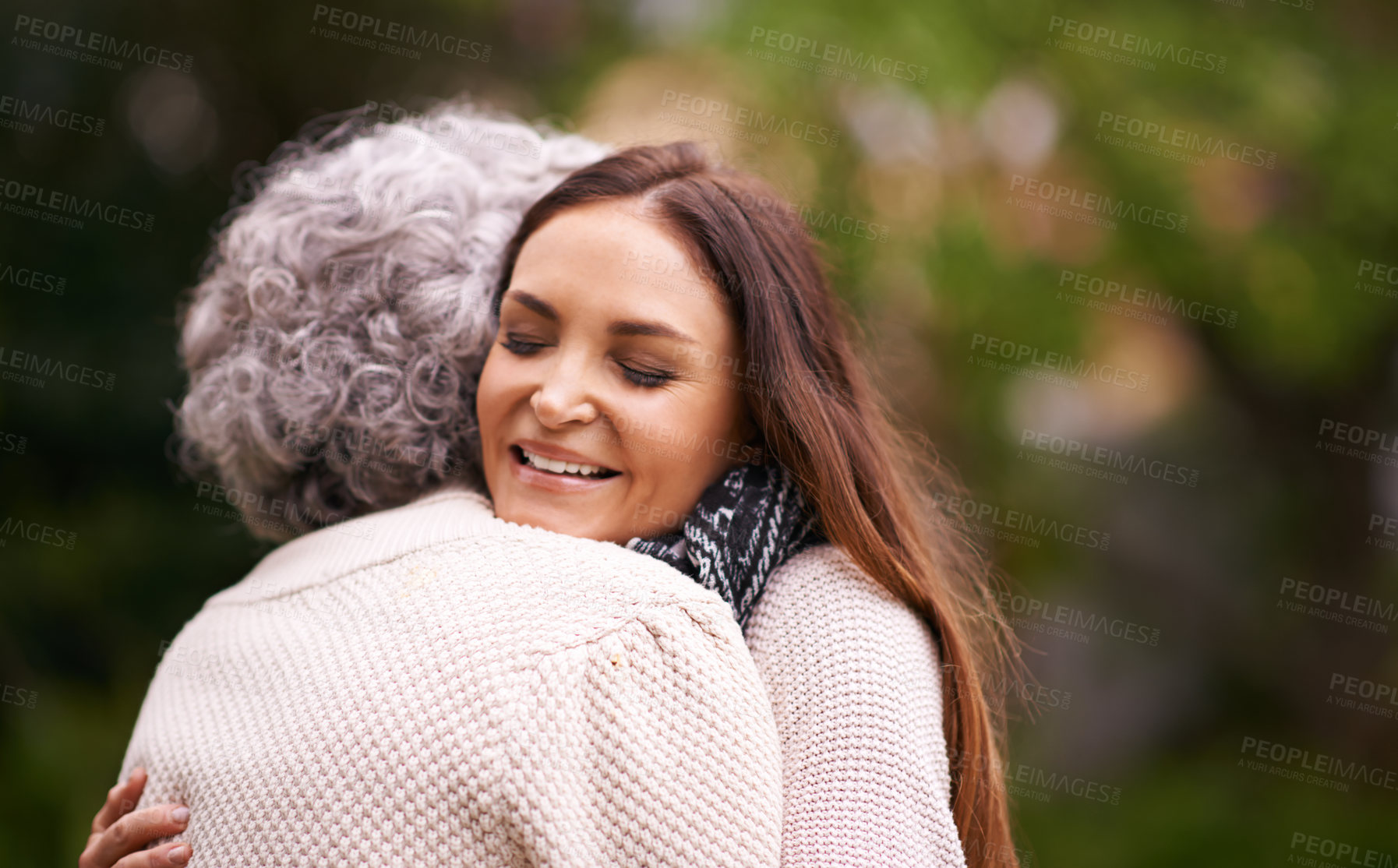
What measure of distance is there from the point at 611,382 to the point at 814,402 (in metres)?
0.38

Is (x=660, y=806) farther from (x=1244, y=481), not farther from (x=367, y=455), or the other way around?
(x=1244, y=481)

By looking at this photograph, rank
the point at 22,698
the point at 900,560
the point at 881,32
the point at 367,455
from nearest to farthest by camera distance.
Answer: the point at 900,560, the point at 367,455, the point at 881,32, the point at 22,698

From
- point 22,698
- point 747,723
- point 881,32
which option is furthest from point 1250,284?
point 22,698

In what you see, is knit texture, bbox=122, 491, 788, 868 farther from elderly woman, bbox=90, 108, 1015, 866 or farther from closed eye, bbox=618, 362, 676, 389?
closed eye, bbox=618, 362, 676, 389

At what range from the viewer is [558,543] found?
154cm

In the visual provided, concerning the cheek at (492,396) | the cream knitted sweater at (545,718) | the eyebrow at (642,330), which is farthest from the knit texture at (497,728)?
the eyebrow at (642,330)

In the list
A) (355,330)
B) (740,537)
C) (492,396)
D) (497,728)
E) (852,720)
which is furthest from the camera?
(355,330)

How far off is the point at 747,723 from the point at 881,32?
A: 8.53ft

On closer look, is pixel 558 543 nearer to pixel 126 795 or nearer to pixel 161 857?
pixel 161 857

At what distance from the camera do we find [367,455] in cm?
198

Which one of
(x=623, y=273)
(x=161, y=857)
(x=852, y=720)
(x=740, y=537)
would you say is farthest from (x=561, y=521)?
(x=161, y=857)

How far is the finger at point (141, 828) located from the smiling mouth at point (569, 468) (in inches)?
31.4

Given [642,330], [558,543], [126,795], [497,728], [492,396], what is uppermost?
[642,330]

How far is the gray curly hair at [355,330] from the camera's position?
1960 mm
